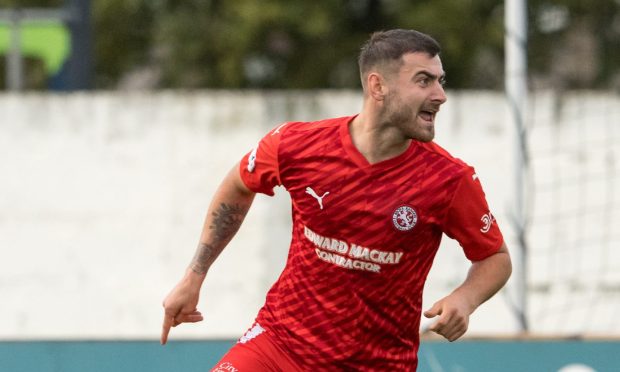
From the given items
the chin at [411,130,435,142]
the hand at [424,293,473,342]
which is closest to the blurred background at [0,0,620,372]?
the chin at [411,130,435,142]

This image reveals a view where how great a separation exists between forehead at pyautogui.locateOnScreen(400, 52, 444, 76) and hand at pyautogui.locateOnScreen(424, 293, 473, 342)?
2.72ft

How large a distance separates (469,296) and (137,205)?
15.6ft

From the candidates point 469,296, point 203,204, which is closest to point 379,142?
point 469,296

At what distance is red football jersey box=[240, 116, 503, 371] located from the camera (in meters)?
4.82

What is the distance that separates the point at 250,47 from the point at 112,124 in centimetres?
1004

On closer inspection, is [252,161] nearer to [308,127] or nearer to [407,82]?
[308,127]

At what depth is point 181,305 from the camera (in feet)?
16.5

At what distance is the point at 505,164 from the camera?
8914mm

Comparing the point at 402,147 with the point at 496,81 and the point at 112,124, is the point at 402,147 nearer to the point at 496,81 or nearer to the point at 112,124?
the point at 112,124

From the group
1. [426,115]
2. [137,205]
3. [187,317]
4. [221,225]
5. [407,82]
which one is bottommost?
[137,205]

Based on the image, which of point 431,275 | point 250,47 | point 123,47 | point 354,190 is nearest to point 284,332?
point 354,190

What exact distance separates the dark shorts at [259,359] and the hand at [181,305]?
0.74ft

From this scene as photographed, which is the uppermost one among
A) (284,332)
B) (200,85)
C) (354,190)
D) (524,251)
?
(354,190)

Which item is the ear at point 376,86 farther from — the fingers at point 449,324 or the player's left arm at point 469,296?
the fingers at point 449,324
